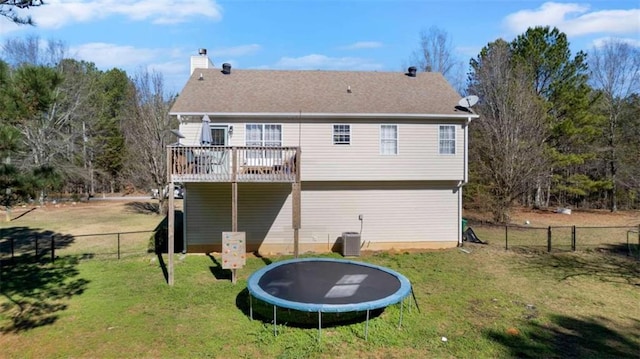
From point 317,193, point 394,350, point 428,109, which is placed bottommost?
point 394,350

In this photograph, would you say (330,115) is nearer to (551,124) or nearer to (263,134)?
(263,134)

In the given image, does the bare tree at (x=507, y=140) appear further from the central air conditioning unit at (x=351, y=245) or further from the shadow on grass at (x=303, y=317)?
the shadow on grass at (x=303, y=317)

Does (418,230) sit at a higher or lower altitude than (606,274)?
higher

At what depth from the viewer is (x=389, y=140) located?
43.3ft

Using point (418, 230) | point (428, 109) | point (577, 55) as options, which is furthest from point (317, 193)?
point (577, 55)

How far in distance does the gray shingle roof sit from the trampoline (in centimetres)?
568

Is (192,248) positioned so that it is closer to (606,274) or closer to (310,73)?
(310,73)

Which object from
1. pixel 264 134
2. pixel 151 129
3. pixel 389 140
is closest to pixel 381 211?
pixel 389 140

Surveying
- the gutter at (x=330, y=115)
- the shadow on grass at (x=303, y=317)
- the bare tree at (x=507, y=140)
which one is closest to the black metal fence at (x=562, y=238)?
the bare tree at (x=507, y=140)

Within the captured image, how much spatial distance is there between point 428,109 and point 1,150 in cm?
1205

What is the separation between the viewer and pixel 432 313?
7906 mm

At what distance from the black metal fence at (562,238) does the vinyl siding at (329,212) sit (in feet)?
9.51

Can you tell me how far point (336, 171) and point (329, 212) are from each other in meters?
1.54

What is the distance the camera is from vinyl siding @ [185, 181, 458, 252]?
1304 centimetres
